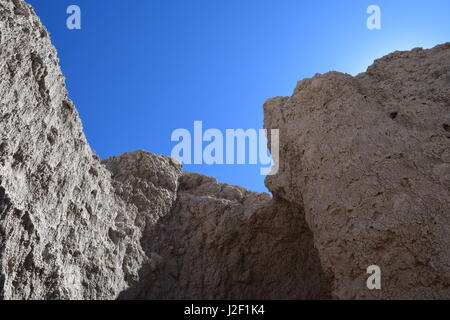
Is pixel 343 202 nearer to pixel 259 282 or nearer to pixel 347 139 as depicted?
pixel 347 139

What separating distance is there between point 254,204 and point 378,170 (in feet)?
12.6

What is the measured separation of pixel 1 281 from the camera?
4273 mm

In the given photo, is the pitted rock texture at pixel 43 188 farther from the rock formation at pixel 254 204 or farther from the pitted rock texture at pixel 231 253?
the pitted rock texture at pixel 231 253

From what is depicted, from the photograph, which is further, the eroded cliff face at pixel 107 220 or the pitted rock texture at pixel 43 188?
the eroded cliff face at pixel 107 220

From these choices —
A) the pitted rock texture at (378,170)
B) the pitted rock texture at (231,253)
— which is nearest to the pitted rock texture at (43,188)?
the pitted rock texture at (231,253)

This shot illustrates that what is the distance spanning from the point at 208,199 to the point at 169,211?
97 centimetres

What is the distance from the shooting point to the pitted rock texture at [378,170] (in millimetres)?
4812

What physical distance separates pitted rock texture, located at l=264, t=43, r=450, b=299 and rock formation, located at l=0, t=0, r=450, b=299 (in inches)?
0.7

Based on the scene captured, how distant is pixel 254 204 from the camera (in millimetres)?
8945

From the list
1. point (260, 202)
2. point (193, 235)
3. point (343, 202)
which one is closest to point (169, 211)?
point (193, 235)

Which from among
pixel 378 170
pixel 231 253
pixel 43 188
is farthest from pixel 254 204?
pixel 43 188

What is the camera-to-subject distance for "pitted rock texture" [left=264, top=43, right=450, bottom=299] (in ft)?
15.8

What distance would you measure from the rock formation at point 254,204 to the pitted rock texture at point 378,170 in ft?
0.06

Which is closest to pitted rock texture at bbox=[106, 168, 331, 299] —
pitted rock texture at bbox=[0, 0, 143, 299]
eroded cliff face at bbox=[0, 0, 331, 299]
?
eroded cliff face at bbox=[0, 0, 331, 299]
